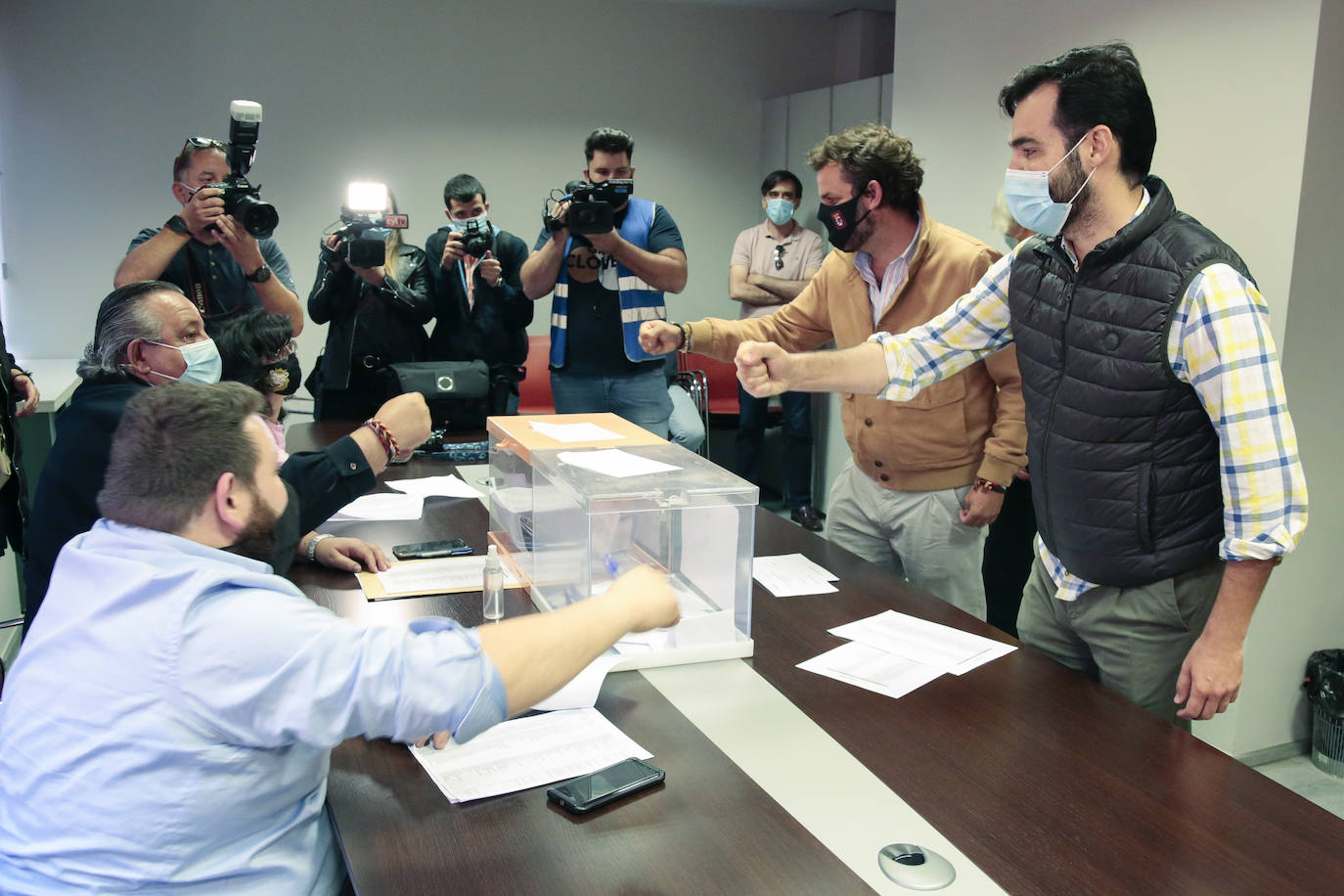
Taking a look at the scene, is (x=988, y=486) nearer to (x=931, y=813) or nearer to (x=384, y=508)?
(x=931, y=813)

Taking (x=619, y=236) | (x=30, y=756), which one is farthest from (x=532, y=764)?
(x=619, y=236)

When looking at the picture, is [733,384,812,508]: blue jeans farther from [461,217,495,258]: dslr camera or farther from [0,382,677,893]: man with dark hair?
[0,382,677,893]: man with dark hair

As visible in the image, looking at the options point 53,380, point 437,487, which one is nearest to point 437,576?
point 437,487

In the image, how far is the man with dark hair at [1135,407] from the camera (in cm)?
149

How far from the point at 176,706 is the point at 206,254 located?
261 cm

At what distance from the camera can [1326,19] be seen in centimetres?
265

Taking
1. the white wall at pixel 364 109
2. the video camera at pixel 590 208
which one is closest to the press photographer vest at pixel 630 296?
the video camera at pixel 590 208

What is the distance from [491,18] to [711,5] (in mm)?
1310

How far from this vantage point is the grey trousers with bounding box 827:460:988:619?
2.45m

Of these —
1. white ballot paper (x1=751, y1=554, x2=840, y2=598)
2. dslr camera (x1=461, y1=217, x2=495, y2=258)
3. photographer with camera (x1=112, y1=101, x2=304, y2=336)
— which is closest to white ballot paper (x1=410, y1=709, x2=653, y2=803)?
white ballot paper (x1=751, y1=554, x2=840, y2=598)

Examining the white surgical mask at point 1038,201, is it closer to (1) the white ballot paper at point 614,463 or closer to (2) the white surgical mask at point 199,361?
(1) the white ballot paper at point 614,463

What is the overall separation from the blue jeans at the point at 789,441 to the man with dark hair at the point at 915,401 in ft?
9.24

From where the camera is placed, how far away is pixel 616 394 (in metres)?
3.73

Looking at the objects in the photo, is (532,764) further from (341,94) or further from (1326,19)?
(341,94)
